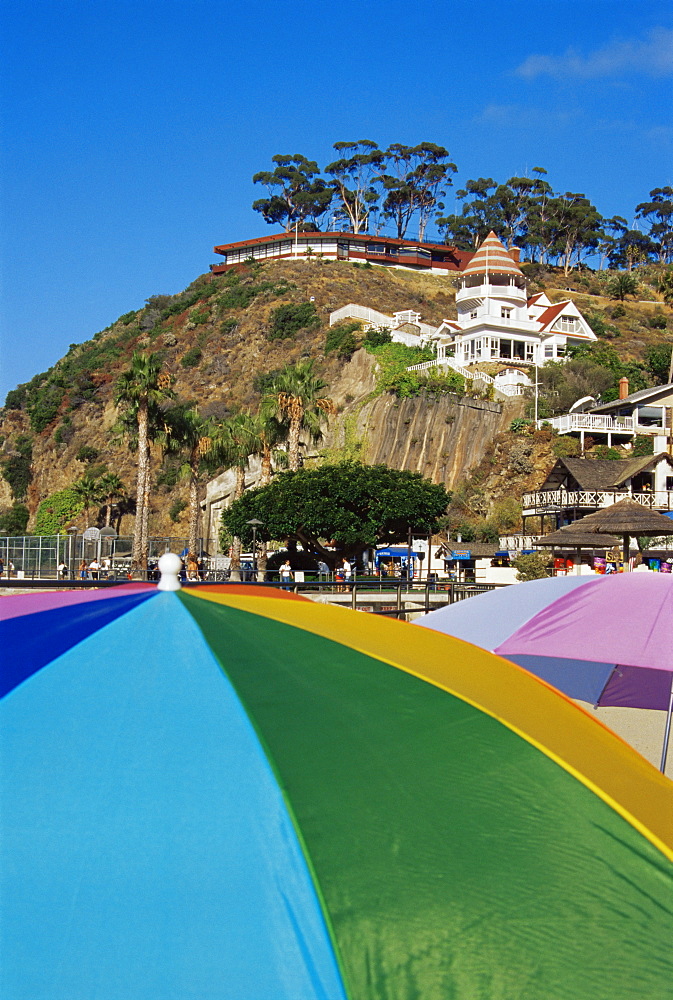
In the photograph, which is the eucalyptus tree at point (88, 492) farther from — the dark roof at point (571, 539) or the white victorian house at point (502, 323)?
the dark roof at point (571, 539)

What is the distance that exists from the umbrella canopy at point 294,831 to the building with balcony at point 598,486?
41.0 m

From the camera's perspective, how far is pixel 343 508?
123ft

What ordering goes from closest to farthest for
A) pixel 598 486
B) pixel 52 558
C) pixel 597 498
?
1. pixel 52 558
2. pixel 597 498
3. pixel 598 486

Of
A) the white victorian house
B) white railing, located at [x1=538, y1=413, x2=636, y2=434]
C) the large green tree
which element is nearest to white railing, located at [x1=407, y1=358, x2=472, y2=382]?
the white victorian house

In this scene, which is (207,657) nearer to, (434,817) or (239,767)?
(239,767)

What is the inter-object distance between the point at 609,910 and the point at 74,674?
1.47 meters

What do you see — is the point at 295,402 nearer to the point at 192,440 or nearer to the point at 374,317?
the point at 192,440

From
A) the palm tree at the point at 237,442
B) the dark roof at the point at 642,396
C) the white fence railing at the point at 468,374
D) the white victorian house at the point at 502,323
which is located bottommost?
the palm tree at the point at 237,442

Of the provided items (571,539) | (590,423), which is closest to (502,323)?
(590,423)

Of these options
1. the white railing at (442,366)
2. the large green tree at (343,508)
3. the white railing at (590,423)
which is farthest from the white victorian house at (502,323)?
the large green tree at (343,508)

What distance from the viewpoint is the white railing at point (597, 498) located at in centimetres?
4262

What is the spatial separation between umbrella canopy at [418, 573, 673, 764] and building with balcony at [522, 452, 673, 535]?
37.8 metres

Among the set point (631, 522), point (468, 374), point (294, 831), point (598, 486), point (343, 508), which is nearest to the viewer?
point (294, 831)

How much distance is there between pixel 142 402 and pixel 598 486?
21.0 m
